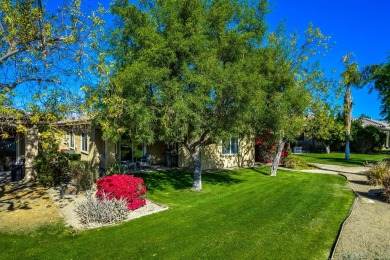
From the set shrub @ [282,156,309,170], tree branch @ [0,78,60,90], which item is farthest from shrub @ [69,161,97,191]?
shrub @ [282,156,309,170]

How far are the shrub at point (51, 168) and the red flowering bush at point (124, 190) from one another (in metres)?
4.83

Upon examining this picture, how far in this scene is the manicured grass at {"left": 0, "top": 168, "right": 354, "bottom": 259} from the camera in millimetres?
6805

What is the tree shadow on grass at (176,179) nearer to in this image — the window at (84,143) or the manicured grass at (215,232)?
the manicured grass at (215,232)

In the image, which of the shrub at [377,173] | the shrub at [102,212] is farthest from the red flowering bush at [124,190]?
the shrub at [377,173]

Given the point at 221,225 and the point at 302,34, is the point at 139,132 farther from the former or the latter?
the point at 302,34

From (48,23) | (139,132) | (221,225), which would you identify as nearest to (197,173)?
(139,132)

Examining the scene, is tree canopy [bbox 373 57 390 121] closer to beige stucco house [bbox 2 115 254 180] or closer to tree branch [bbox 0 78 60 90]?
beige stucco house [bbox 2 115 254 180]

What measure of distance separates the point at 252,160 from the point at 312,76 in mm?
9161

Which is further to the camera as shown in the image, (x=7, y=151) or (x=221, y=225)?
(x=7, y=151)

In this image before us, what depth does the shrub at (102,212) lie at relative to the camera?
29.6 ft

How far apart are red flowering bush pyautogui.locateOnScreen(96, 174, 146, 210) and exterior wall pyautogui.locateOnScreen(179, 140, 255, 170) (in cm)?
1005

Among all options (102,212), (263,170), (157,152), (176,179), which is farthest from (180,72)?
(263,170)

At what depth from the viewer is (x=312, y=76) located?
1730cm

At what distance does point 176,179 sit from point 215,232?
890 cm
